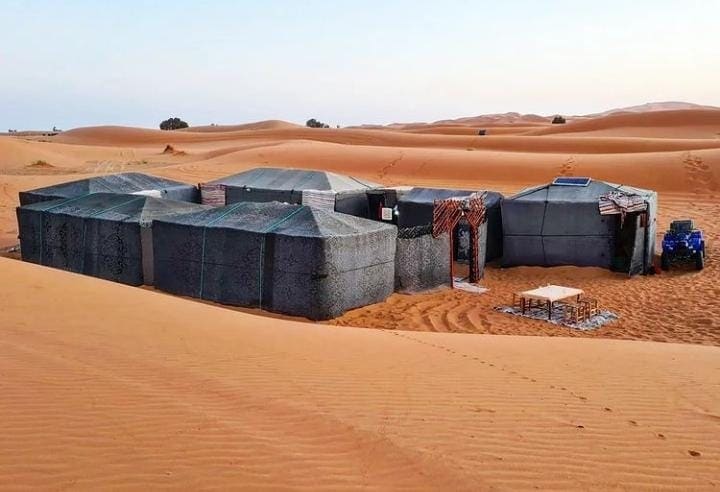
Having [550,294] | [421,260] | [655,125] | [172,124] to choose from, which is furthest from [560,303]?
[172,124]

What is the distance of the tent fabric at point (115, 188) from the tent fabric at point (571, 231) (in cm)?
1040

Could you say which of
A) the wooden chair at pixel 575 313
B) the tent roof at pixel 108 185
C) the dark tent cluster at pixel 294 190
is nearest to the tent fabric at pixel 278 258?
the wooden chair at pixel 575 313

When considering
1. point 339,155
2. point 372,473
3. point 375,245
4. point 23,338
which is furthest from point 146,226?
point 339,155

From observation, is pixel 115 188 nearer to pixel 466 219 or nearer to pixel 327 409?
pixel 466 219

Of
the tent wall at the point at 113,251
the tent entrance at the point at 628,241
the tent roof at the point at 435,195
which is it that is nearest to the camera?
the tent wall at the point at 113,251

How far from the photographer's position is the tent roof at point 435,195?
58.3ft

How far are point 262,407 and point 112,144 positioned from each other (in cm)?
8275

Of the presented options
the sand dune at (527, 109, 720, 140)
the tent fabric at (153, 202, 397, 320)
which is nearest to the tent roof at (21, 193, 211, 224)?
the tent fabric at (153, 202, 397, 320)

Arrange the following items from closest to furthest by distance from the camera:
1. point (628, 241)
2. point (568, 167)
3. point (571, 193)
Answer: point (628, 241), point (571, 193), point (568, 167)

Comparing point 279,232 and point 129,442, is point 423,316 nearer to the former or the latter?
point 279,232

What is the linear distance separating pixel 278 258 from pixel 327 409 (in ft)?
22.1

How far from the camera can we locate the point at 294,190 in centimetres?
2114

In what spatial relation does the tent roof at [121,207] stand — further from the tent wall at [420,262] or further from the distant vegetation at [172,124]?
the distant vegetation at [172,124]

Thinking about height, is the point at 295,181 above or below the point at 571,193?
below
